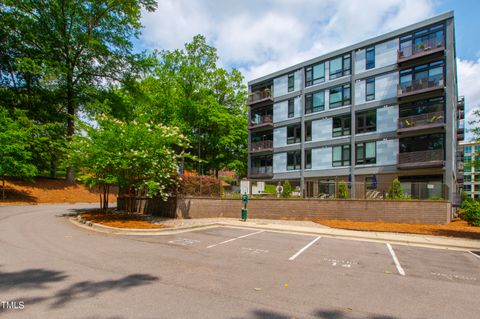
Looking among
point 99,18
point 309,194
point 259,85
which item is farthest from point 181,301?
point 259,85

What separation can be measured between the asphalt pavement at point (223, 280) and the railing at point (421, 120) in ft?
56.2

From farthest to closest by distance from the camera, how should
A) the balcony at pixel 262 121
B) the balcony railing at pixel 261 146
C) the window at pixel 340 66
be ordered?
the balcony railing at pixel 261 146 < the balcony at pixel 262 121 < the window at pixel 340 66

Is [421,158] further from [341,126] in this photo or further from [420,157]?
[341,126]

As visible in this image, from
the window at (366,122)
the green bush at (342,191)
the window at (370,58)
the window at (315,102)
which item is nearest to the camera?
the green bush at (342,191)

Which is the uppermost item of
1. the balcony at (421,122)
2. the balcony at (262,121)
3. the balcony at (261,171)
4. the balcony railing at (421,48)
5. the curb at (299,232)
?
the balcony railing at (421,48)

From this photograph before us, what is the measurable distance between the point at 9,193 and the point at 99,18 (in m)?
19.0

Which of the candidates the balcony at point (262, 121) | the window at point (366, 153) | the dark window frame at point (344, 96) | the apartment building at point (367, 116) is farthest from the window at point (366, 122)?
the balcony at point (262, 121)

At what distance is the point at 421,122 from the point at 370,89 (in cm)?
583

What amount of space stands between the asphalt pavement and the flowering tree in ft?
14.4

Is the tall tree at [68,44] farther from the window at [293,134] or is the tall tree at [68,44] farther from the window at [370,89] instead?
the window at [370,89]

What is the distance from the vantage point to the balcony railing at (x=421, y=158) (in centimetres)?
2403

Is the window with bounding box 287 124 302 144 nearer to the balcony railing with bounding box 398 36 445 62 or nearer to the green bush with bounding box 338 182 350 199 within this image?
the balcony railing with bounding box 398 36 445 62

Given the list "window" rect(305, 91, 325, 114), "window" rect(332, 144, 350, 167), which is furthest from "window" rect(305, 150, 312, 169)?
"window" rect(305, 91, 325, 114)

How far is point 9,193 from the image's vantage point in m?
25.5
